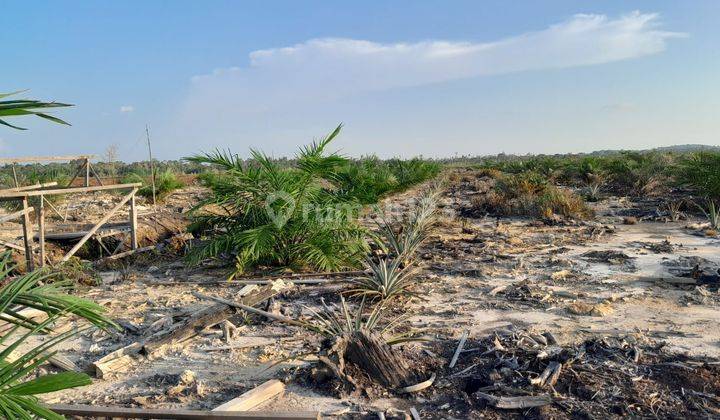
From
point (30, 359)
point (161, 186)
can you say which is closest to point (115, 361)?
point (30, 359)

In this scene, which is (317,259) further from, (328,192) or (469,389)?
(469,389)

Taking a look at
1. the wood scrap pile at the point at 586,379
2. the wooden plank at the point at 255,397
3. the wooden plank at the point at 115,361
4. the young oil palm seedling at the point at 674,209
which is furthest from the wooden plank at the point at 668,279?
the wooden plank at the point at 115,361

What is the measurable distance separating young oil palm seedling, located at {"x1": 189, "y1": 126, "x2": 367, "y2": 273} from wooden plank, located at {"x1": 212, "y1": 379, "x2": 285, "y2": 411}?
12.2ft

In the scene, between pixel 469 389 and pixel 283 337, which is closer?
pixel 469 389

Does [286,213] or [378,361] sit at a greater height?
[286,213]

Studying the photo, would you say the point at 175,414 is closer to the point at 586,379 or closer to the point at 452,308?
the point at 586,379

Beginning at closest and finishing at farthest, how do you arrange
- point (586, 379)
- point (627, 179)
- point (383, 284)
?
point (586, 379) → point (383, 284) → point (627, 179)

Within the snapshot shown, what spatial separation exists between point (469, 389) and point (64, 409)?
268 centimetres

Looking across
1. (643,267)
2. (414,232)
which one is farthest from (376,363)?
(643,267)

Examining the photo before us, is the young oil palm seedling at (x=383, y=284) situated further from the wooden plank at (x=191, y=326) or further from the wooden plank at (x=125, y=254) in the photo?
the wooden plank at (x=125, y=254)

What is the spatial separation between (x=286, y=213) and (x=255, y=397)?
431cm

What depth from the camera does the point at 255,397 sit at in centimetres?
376

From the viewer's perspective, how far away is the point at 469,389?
3.89m

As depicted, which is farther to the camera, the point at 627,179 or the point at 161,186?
the point at 627,179
